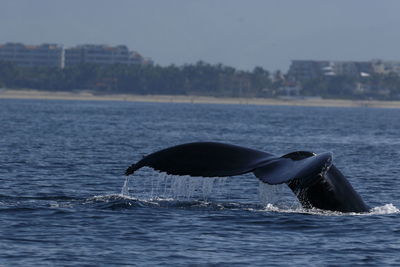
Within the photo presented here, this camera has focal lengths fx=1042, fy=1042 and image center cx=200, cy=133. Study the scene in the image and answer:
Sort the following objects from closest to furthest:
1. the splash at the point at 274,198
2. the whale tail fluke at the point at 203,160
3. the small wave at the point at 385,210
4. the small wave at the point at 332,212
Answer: the whale tail fluke at the point at 203,160 → the small wave at the point at 332,212 → the small wave at the point at 385,210 → the splash at the point at 274,198

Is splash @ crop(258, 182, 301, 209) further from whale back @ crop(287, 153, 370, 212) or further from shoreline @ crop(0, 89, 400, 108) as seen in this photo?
shoreline @ crop(0, 89, 400, 108)

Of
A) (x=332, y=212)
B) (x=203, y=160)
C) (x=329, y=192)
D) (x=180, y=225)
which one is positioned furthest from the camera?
(x=180, y=225)

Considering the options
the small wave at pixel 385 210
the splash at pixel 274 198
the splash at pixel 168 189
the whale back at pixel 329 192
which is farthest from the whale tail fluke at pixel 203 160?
the splash at pixel 168 189

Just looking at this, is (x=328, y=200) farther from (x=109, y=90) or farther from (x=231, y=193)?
(x=109, y=90)

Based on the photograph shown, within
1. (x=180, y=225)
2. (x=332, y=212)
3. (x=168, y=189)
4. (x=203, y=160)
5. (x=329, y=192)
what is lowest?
(x=168, y=189)

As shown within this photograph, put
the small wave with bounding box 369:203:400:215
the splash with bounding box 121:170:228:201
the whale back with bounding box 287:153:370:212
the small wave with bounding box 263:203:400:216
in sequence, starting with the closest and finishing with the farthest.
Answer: the whale back with bounding box 287:153:370:212
the small wave with bounding box 263:203:400:216
the small wave with bounding box 369:203:400:215
the splash with bounding box 121:170:228:201

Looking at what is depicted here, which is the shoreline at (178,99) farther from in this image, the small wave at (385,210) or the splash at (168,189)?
the small wave at (385,210)

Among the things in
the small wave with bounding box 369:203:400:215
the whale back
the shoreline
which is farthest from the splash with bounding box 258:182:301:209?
the shoreline

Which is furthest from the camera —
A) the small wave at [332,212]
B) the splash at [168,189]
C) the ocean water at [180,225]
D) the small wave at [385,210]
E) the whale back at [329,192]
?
the splash at [168,189]

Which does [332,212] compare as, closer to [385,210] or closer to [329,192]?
[329,192]

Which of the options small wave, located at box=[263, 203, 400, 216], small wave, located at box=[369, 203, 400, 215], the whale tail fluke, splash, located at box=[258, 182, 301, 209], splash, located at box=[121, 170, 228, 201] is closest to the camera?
the whale tail fluke

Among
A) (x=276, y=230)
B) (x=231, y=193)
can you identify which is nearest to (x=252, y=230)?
(x=276, y=230)

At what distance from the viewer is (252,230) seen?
1402cm

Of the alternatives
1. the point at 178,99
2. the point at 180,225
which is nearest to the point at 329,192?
the point at 180,225
